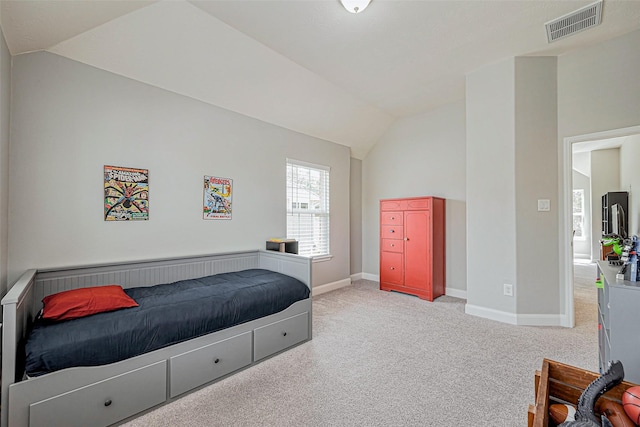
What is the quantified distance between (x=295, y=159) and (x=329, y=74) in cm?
125

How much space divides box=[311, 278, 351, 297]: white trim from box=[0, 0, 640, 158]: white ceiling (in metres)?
2.56

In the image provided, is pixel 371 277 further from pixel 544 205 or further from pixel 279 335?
pixel 279 335

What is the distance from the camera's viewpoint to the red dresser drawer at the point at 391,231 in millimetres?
4457

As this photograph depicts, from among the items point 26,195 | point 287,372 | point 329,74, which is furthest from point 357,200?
point 26,195

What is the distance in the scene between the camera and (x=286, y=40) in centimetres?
276

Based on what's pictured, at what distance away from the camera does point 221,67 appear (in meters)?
2.89

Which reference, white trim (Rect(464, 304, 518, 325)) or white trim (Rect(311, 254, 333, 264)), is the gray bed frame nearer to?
white trim (Rect(311, 254, 333, 264))

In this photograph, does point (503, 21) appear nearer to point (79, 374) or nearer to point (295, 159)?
point (295, 159)

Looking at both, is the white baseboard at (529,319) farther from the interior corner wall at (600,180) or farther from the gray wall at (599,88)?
the interior corner wall at (600,180)

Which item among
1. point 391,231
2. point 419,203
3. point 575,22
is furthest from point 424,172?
point 575,22

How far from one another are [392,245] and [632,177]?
5374 millimetres

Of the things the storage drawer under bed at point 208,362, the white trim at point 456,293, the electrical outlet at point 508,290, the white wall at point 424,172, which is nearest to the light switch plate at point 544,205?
the electrical outlet at point 508,290

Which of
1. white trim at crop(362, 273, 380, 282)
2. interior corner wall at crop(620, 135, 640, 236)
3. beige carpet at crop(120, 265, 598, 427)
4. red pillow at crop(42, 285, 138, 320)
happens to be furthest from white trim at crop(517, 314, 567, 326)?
interior corner wall at crop(620, 135, 640, 236)

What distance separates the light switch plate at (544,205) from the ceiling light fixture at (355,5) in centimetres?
277
